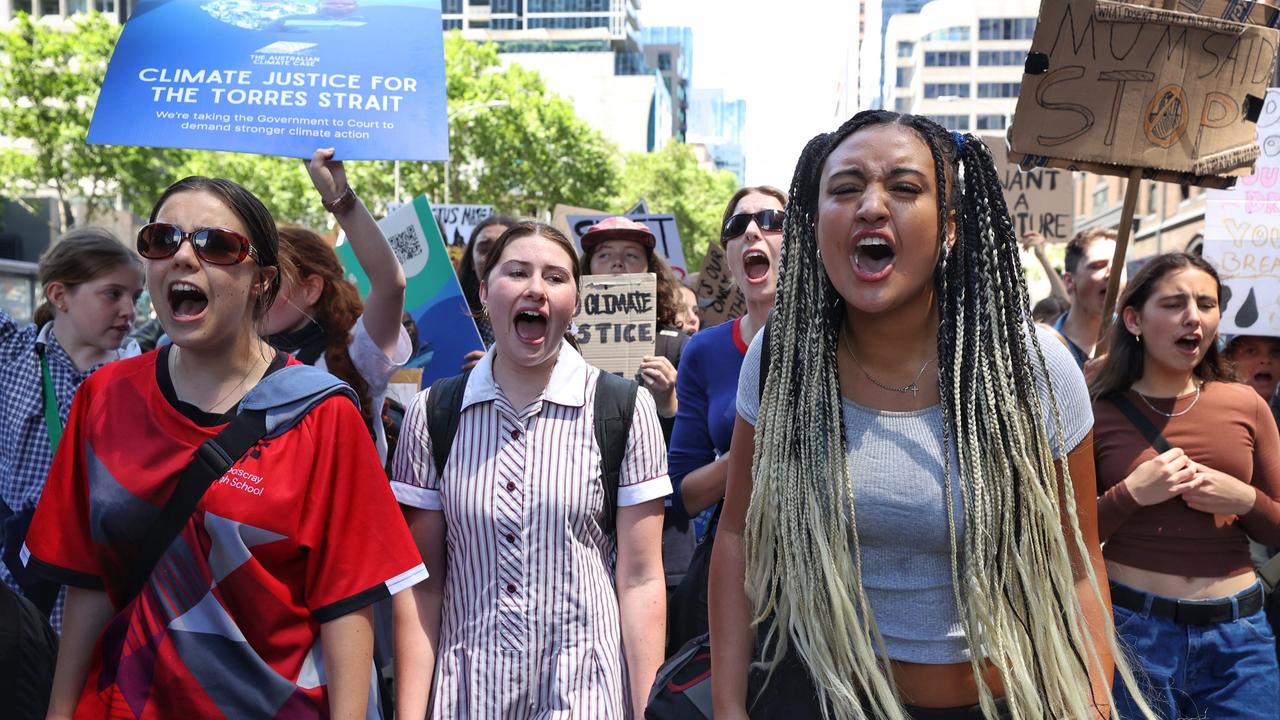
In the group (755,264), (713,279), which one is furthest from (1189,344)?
(713,279)

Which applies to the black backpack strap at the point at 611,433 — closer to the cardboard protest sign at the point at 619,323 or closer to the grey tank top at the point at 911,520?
the grey tank top at the point at 911,520

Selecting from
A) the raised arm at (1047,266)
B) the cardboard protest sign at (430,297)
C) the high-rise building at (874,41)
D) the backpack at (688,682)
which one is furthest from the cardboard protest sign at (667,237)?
the high-rise building at (874,41)

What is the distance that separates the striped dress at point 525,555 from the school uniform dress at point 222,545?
428 mm

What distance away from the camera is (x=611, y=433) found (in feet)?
10.3

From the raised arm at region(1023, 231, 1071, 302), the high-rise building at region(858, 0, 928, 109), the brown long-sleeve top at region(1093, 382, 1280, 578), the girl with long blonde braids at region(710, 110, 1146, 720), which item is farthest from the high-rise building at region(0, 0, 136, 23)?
the high-rise building at region(858, 0, 928, 109)

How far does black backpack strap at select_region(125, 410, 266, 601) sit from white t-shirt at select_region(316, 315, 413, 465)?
1390mm

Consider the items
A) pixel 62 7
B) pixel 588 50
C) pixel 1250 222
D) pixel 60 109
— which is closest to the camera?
pixel 1250 222

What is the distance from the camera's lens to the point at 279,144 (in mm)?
3869

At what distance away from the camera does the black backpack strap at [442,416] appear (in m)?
3.09

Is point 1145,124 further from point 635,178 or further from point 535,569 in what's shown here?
point 635,178

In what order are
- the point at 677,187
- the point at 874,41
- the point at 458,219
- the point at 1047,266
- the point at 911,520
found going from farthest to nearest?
the point at 874,41 < the point at 677,187 < the point at 458,219 < the point at 1047,266 < the point at 911,520

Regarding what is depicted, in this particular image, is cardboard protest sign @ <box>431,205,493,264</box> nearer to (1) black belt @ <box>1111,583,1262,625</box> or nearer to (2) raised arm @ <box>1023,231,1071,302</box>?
(2) raised arm @ <box>1023,231,1071,302</box>

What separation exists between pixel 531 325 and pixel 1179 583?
209 cm

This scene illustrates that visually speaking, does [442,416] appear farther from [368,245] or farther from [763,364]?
[763,364]
